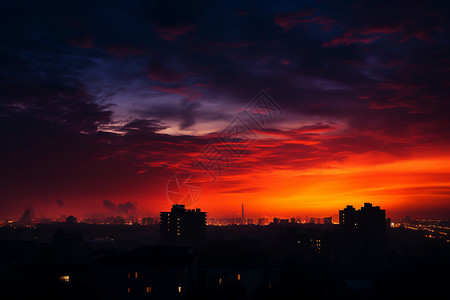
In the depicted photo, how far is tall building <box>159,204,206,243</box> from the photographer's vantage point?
491ft

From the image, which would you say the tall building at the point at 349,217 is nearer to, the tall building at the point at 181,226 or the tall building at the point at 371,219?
the tall building at the point at 371,219

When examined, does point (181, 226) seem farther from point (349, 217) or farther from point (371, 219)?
point (371, 219)

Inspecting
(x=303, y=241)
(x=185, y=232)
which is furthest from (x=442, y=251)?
(x=185, y=232)

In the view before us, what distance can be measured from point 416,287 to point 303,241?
6063cm

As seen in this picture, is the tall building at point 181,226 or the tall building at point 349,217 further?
the tall building at point 349,217

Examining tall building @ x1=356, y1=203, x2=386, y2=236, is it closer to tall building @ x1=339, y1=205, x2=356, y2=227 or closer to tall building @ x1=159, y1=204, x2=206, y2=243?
tall building @ x1=339, y1=205, x2=356, y2=227

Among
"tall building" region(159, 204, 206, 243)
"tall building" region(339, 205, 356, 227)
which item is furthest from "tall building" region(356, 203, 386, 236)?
"tall building" region(159, 204, 206, 243)

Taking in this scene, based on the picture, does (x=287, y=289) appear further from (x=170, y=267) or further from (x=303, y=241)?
(x=303, y=241)

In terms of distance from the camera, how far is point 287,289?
162 feet

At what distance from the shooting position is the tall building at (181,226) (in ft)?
491

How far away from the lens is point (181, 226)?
15012cm

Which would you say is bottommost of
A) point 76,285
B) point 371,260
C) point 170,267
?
point 371,260

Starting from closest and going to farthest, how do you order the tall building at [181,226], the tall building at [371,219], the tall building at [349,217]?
the tall building at [371,219] → the tall building at [181,226] → the tall building at [349,217]

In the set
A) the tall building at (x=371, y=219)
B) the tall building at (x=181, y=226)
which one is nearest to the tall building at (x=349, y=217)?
the tall building at (x=371, y=219)
